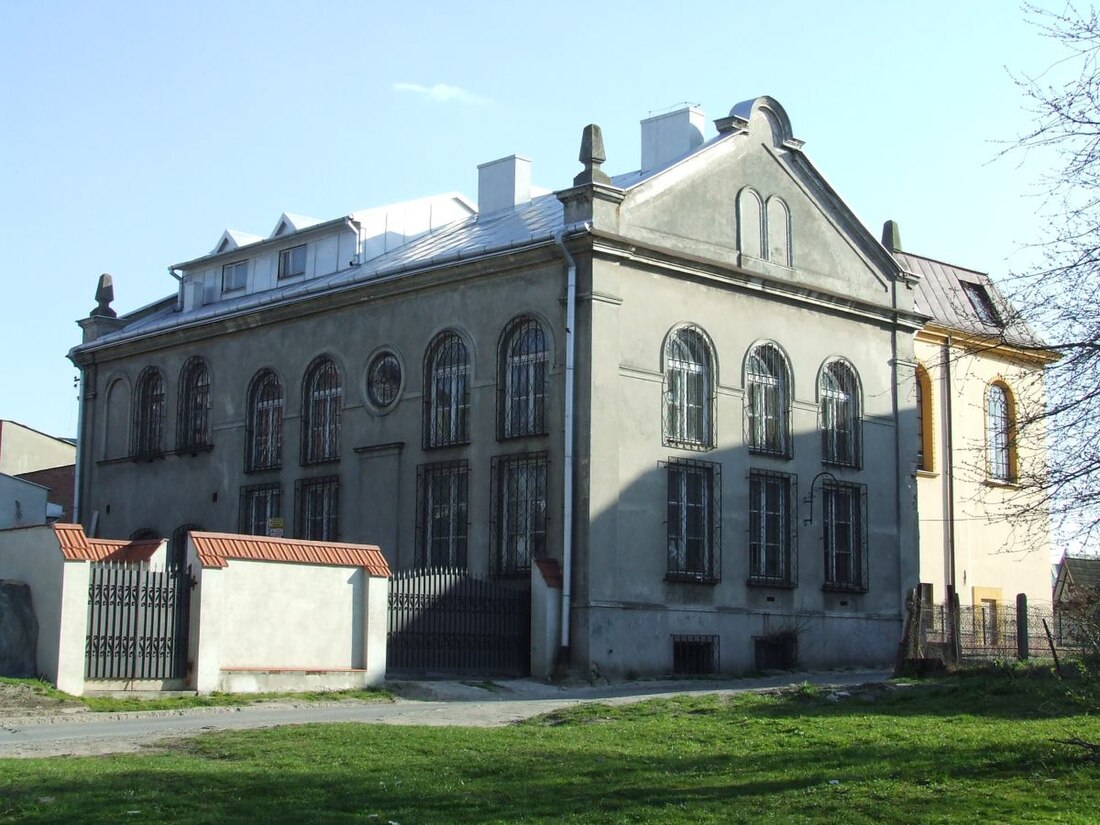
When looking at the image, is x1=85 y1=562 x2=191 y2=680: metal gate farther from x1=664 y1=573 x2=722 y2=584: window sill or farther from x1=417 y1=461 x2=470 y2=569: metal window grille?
x1=664 y1=573 x2=722 y2=584: window sill

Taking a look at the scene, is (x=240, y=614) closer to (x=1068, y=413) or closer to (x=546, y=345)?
(x=546, y=345)

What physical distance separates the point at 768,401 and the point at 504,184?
29.6ft

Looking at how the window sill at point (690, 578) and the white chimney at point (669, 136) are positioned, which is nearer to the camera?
the window sill at point (690, 578)

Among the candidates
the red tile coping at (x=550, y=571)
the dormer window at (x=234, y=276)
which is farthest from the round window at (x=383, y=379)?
the dormer window at (x=234, y=276)

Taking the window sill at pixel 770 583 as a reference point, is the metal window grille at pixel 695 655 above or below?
below

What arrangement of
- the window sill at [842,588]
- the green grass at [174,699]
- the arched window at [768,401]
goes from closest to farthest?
the green grass at [174,699] → the arched window at [768,401] → the window sill at [842,588]

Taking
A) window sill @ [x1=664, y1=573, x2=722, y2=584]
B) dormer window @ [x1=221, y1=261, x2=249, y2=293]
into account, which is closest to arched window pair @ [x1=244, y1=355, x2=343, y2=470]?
dormer window @ [x1=221, y1=261, x2=249, y2=293]

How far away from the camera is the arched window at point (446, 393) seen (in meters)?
31.6

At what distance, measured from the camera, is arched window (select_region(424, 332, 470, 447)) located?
104ft

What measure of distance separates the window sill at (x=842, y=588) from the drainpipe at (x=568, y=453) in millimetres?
6999

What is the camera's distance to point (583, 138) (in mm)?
29641

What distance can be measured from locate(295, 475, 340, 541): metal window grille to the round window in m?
1.99

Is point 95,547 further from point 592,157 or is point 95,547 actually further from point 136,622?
point 592,157

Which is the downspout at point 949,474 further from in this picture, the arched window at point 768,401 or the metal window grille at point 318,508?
the metal window grille at point 318,508
